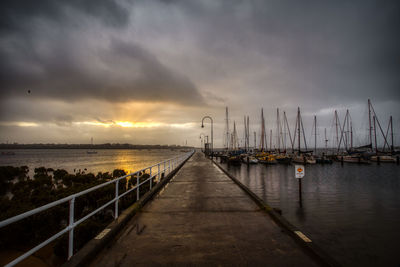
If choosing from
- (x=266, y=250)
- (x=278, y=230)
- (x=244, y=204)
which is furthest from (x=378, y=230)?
(x=266, y=250)

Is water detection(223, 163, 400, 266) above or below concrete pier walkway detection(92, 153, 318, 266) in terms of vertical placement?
below

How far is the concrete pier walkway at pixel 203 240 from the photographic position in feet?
12.1

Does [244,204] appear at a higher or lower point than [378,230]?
higher

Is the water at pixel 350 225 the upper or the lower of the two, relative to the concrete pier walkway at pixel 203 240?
lower

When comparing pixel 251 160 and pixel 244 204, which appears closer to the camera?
pixel 244 204

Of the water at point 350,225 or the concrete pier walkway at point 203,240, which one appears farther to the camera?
the water at point 350,225

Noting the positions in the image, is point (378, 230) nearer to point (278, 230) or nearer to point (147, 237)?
point (278, 230)

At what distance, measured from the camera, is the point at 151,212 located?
6.45m

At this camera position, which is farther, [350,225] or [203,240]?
[350,225]

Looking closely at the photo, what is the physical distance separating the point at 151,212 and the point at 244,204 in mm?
3249

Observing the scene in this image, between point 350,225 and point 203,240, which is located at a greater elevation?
point 203,240

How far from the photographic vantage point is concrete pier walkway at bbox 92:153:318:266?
3699 millimetres

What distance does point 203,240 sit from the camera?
4469mm

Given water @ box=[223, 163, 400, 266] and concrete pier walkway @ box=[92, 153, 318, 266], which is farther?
water @ box=[223, 163, 400, 266]
